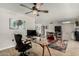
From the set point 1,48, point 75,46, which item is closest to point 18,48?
point 1,48

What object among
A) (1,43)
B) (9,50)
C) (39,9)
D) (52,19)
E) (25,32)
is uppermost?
(39,9)

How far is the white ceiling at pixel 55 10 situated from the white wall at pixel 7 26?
0.23 ft

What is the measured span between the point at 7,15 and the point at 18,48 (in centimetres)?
59

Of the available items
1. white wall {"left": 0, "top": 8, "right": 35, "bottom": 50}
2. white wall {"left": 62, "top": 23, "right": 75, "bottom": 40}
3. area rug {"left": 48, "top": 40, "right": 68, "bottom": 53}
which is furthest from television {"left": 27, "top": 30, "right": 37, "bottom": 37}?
white wall {"left": 62, "top": 23, "right": 75, "bottom": 40}

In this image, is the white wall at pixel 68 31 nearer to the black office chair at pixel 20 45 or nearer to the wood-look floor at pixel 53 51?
the wood-look floor at pixel 53 51

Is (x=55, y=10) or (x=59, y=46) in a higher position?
(x=55, y=10)

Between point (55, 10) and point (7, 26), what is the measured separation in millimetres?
847

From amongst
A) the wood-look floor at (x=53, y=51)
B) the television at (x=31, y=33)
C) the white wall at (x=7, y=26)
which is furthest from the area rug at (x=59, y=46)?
the white wall at (x=7, y=26)

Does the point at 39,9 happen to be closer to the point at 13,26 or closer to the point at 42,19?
the point at 42,19

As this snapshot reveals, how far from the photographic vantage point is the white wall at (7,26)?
1.70 m

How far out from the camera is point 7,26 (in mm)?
1715

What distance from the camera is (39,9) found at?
1.70 m

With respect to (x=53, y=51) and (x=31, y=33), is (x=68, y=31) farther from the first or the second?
(x=31, y=33)

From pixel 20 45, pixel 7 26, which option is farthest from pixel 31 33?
pixel 7 26
